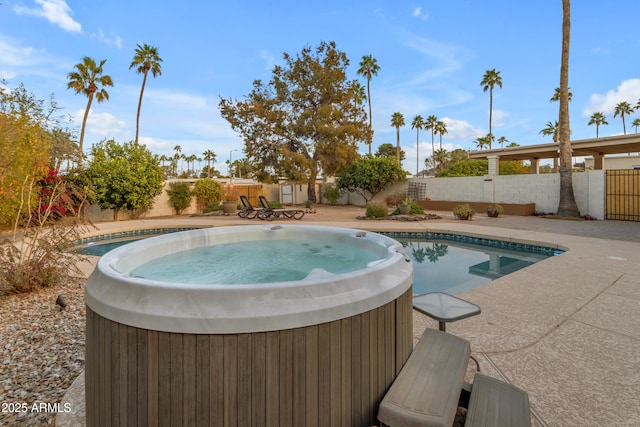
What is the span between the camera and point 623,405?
6.36 ft

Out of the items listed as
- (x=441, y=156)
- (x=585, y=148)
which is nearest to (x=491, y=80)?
(x=441, y=156)

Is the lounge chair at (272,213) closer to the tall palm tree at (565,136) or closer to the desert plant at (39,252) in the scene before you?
the desert plant at (39,252)

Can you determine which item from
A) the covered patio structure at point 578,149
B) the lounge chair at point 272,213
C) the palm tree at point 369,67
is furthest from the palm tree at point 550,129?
the lounge chair at point 272,213

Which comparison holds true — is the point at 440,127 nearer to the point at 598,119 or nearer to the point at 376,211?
the point at 598,119

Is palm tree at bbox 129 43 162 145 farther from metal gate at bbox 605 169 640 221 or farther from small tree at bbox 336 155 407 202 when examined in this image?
metal gate at bbox 605 169 640 221

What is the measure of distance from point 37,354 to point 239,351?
2475 millimetres

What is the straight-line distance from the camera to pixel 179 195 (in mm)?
16438

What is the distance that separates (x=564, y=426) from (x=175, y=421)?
6.43 ft

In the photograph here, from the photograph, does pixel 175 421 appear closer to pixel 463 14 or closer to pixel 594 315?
pixel 594 315

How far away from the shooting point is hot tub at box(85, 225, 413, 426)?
1328mm

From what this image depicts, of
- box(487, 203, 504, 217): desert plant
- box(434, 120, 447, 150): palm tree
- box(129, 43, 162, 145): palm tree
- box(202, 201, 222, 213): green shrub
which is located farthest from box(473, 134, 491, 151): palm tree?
box(202, 201, 222, 213): green shrub

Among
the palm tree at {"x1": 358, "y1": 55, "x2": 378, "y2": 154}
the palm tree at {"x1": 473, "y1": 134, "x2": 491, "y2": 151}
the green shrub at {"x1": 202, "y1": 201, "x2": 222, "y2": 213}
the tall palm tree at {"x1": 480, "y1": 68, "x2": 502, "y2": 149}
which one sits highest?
the palm tree at {"x1": 358, "y1": 55, "x2": 378, "y2": 154}

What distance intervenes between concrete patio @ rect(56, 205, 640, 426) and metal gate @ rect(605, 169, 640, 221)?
27.1 feet

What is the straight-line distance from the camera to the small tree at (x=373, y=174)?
64.6 ft
